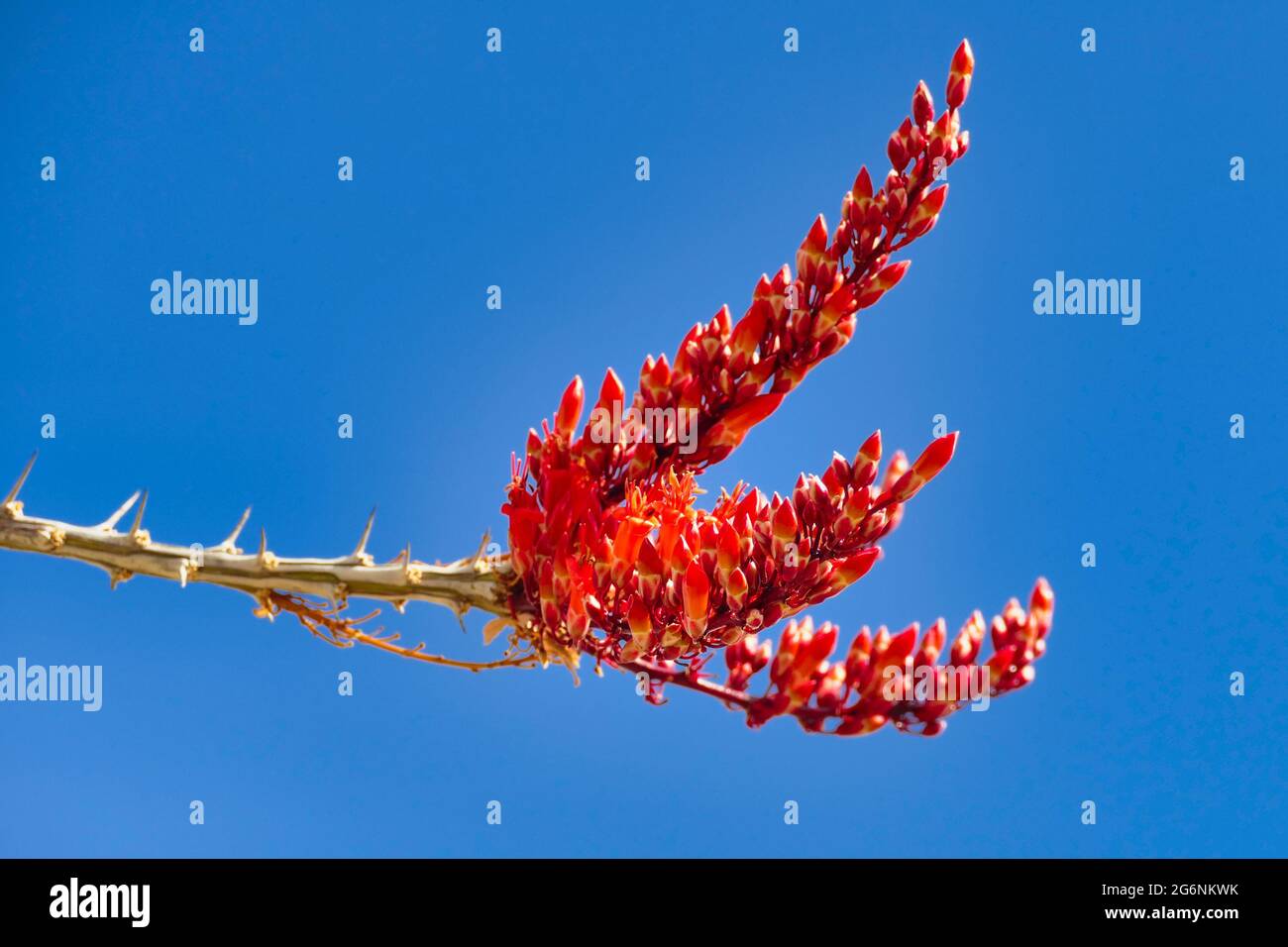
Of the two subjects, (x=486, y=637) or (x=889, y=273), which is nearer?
(x=889, y=273)

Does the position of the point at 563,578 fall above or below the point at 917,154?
below

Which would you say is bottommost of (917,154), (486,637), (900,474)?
(486,637)

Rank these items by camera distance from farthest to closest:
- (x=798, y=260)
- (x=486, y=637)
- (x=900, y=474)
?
(x=486, y=637) → (x=798, y=260) → (x=900, y=474)

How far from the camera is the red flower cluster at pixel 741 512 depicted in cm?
332

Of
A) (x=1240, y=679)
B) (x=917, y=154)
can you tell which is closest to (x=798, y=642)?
(x=917, y=154)

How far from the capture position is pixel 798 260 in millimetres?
3521

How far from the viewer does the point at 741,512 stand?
351 centimetres

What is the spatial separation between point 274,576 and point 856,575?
1622 mm

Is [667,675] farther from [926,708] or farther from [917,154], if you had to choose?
[917,154]

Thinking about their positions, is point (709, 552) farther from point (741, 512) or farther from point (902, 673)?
point (902, 673)

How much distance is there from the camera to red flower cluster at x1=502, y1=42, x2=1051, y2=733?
332 centimetres

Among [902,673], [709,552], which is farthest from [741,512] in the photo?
[902,673]

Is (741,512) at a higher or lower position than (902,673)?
higher

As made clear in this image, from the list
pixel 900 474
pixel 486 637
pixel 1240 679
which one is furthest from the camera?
pixel 1240 679
